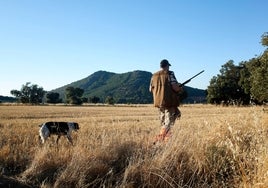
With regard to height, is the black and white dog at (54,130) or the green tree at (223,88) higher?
the green tree at (223,88)

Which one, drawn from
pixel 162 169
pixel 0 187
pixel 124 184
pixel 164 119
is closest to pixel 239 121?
pixel 164 119

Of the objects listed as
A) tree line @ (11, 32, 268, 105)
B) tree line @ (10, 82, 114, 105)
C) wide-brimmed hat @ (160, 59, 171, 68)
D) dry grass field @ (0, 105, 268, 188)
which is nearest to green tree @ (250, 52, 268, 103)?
tree line @ (11, 32, 268, 105)

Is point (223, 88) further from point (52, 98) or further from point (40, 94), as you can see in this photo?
point (40, 94)

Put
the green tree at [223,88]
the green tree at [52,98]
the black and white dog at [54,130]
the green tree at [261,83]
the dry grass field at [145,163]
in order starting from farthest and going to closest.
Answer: the green tree at [52,98] → the green tree at [223,88] → the green tree at [261,83] → the black and white dog at [54,130] → the dry grass field at [145,163]

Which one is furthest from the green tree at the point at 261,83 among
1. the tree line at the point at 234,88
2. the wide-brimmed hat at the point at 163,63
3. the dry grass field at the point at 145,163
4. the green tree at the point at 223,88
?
the green tree at the point at 223,88

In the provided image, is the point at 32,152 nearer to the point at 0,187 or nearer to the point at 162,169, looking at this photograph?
the point at 0,187

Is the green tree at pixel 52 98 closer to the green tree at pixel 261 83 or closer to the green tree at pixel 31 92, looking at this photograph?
the green tree at pixel 31 92

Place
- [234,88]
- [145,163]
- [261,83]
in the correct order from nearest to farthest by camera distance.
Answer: [145,163], [261,83], [234,88]

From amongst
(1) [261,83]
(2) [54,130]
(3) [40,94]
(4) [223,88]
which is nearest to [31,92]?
(3) [40,94]

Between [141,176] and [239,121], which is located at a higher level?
[239,121]

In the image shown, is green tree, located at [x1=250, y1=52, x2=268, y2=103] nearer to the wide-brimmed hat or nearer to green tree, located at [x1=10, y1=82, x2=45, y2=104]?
the wide-brimmed hat

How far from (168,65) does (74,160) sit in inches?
156

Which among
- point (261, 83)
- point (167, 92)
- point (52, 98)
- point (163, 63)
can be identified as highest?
point (52, 98)

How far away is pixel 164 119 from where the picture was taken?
9570 mm
